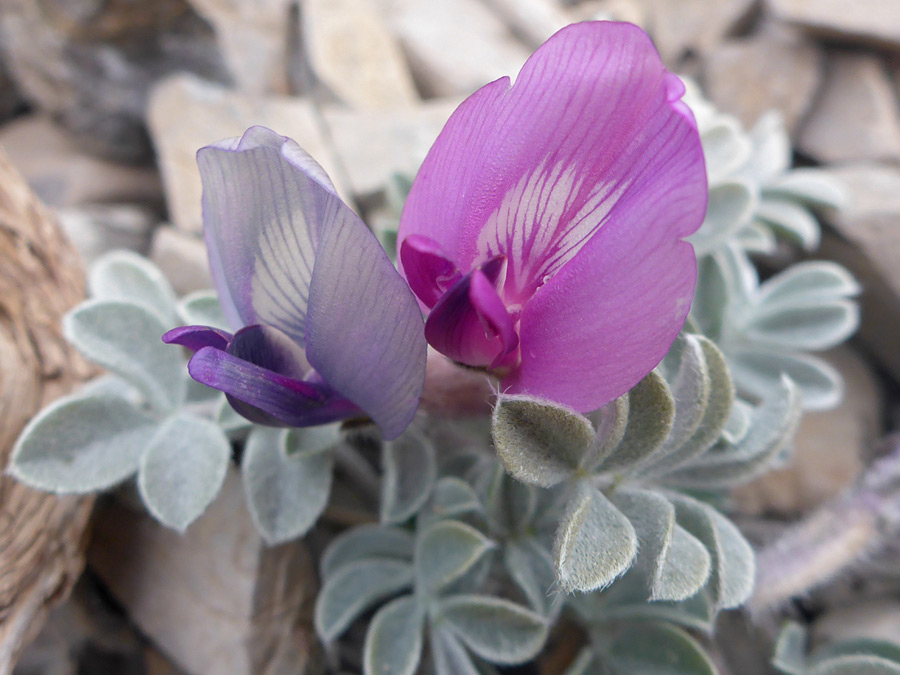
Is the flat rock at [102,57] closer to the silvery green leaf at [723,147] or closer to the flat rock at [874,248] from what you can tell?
the silvery green leaf at [723,147]

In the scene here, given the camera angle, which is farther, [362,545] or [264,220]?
[362,545]

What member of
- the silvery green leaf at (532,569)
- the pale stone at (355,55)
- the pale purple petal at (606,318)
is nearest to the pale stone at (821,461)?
the silvery green leaf at (532,569)

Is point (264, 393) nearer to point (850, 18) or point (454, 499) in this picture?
point (454, 499)

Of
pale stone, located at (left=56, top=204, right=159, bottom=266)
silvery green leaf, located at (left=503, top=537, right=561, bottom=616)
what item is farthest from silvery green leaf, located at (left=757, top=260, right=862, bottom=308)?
pale stone, located at (left=56, top=204, right=159, bottom=266)

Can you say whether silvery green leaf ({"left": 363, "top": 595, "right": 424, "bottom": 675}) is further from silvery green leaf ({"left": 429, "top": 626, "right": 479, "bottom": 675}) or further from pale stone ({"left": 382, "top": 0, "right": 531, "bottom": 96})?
pale stone ({"left": 382, "top": 0, "right": 531, "bottom": 96})

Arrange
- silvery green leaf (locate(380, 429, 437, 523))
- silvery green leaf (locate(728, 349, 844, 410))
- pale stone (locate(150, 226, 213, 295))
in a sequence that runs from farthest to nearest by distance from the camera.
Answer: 1. pale stone (locate(150, 226, 213, 295))
2. silvery green leaf (locate(728, 349, 844, 410))
3. silvery green leaf (locate(380, 429, 437, 523))

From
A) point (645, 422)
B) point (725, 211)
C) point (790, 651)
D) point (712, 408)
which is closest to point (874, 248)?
point (725, 211)
